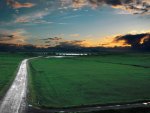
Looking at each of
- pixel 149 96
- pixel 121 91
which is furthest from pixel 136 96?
pixel 121 91

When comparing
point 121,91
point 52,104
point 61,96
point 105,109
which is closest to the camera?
point 105,109

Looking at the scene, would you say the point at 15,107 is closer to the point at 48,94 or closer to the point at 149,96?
the point at 48,94

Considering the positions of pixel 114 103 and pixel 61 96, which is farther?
pixel 61 96

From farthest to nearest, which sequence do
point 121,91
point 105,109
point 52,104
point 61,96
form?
point 121,91 < point 61,96 < point 52,104 < point 105,109

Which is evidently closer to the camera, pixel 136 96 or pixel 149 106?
pixel 149 106

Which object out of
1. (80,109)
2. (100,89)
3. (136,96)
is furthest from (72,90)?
(80,109)

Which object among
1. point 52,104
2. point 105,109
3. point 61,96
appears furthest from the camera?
point 61,96

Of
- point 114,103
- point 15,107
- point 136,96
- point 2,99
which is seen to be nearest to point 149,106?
point 114,103

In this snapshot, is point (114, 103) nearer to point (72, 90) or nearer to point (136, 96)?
point (136, 96)
